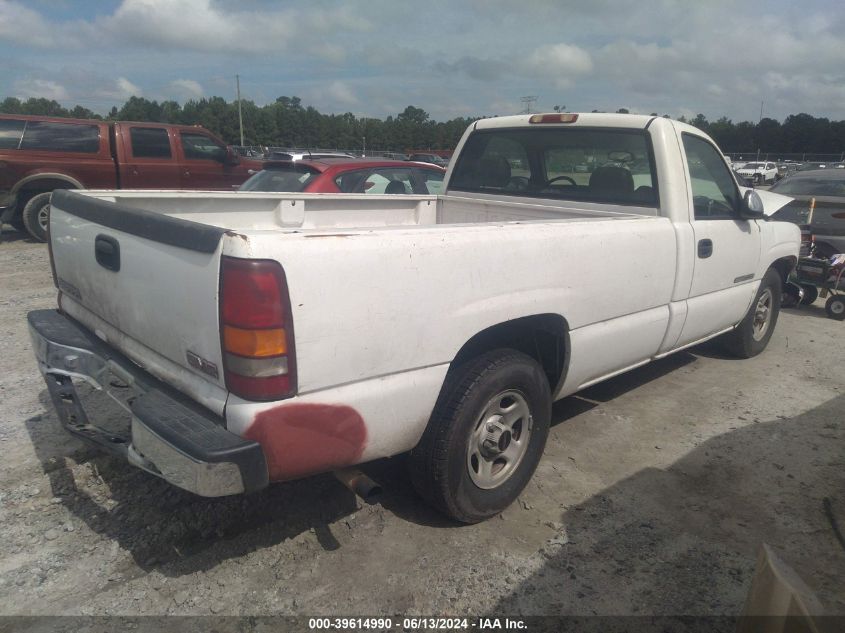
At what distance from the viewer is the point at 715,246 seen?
4.12 m

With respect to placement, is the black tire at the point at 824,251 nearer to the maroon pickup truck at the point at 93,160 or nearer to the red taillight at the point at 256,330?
the red taillight at the point at 256,330

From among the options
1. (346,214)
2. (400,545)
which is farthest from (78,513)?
(346,214)

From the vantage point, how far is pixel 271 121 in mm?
78812

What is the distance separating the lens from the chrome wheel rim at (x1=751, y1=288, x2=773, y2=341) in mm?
5352

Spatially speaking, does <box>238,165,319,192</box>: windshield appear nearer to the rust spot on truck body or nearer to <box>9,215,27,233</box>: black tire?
the rust spot on truck body

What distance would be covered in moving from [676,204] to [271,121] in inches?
3207

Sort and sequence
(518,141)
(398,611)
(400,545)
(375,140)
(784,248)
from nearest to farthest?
(398,611)
(400,545)
(518,141)
(784,248)
(375,140)

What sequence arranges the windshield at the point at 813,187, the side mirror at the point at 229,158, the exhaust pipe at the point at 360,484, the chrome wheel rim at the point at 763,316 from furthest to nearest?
the side mirror at the point at 229,158, the windshield at the point at 813,187, the chrome wheel rim at the point at 763,316, the exhaust pipe at the point at 360,484

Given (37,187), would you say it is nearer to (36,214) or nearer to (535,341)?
(36,214)

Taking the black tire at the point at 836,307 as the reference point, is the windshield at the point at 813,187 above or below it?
above

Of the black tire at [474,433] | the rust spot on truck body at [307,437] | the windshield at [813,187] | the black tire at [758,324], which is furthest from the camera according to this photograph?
the windshield at [813,187]

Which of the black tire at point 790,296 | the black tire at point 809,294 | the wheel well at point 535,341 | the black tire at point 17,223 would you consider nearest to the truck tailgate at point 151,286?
the wheel well at point 535,341

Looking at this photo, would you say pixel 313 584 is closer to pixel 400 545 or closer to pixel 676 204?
pixel 400 545

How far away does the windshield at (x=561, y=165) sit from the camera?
4.03 metres
